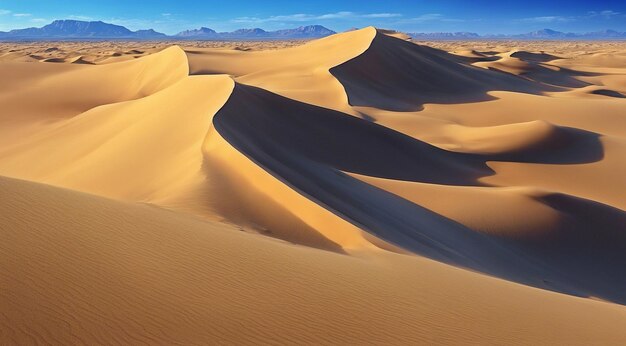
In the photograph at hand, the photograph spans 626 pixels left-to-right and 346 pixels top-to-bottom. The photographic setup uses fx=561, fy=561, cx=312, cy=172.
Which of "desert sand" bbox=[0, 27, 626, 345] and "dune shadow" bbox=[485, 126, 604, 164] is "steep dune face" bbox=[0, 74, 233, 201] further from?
"dune shadow" bbox=[485, 126, 604, 164]

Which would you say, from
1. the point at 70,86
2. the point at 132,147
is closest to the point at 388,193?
the point at 132,147

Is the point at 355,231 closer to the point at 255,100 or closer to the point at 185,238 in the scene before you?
the point at 185,238

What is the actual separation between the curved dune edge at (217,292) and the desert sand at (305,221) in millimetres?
22

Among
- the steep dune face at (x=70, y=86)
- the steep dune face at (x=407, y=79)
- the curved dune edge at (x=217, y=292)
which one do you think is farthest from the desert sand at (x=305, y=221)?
the steep dune face at (x=407, y=79)

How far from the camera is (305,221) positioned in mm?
7488

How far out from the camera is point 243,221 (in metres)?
7.27

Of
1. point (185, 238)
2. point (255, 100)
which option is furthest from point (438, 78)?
point (185, 238)

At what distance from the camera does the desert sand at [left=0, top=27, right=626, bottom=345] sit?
3.88m

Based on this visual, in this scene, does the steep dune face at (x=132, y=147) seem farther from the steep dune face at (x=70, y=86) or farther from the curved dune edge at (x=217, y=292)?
the steep dune face at (x=70, y=86)

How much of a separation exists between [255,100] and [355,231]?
8.96 metres

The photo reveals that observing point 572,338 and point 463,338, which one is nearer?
point 463,338

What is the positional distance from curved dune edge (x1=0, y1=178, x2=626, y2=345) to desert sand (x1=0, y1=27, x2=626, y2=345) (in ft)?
0.07

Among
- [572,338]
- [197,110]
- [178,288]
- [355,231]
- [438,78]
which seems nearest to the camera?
[178,288]

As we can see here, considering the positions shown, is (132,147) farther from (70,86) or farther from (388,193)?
(70,86)
